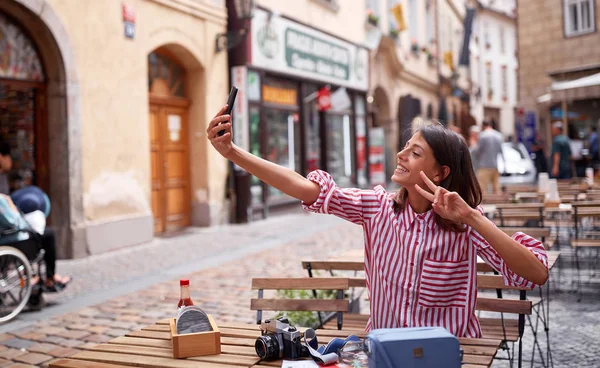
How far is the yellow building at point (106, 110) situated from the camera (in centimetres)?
862

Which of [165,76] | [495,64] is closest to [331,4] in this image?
[165,76]

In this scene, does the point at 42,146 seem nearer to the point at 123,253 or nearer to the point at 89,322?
the point at 123,253

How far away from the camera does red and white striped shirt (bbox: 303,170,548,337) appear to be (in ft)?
7.74

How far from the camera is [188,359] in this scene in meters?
2.22

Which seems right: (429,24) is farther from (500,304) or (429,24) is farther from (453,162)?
(453,162)

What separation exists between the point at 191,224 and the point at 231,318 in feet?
22.1

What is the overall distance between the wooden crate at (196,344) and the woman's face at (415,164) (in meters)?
0.85

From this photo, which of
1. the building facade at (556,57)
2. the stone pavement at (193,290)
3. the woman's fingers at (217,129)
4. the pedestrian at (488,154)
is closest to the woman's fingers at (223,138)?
the woman's fingers at (217,129)

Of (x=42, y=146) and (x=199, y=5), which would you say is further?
(x=199, y=5)

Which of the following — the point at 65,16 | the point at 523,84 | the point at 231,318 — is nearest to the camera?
the point at 231,318

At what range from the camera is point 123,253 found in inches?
363

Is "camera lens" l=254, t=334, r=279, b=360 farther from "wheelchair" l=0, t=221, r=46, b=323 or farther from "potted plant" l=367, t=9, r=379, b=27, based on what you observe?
"potted plant" l=367, t=9, r=379, b=27

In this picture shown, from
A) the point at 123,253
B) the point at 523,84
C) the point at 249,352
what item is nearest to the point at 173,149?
the point at 123,253

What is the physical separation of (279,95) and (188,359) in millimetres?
12332
